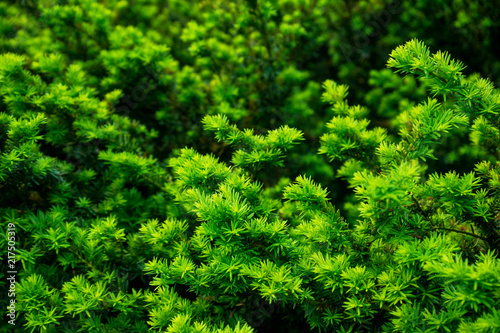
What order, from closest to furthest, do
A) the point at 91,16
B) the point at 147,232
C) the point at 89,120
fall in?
the point at 147,232 < the point at 89,120 < the point at 91,16

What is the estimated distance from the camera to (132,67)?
1938 mm

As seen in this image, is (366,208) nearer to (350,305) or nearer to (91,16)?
(350,305)

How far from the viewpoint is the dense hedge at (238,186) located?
107 centimetres

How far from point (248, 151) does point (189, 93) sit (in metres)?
0.82

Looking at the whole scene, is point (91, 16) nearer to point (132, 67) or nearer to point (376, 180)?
point (132, 67)

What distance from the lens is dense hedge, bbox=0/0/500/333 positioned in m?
1.07

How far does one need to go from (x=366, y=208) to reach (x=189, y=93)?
4.34 feet

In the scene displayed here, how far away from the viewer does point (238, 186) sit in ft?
3.94

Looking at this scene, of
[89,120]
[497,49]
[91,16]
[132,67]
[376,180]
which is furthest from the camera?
[497,49]

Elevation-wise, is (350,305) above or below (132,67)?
below

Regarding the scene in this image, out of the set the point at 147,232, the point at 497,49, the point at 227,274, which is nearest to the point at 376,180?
the point at 227,274

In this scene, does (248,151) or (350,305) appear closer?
(350,305)

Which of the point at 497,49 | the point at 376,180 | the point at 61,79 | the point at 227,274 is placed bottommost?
the point at 227,274

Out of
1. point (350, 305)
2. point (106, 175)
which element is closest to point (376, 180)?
point (350, 305)
